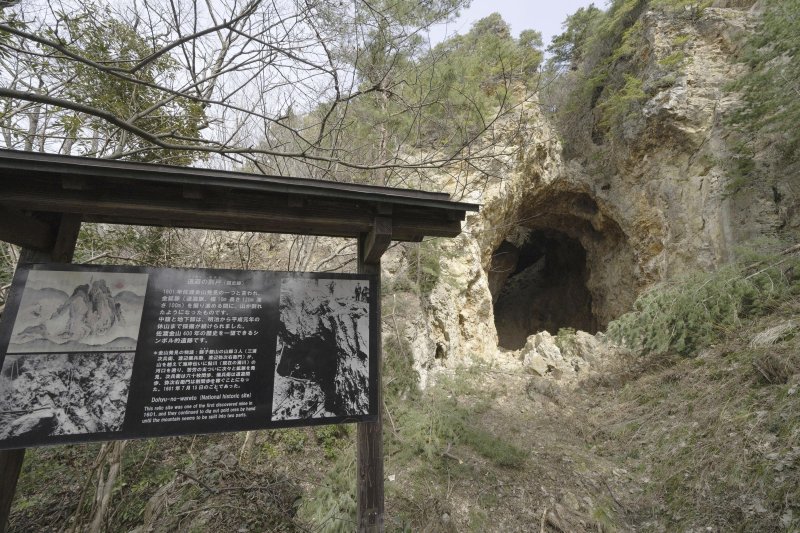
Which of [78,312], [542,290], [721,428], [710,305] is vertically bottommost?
[721,428]

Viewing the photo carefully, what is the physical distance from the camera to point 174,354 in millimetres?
1956

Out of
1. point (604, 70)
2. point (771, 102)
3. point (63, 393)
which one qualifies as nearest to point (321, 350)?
point (63, 393)

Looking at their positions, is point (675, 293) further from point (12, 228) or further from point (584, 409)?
point (12, 228)

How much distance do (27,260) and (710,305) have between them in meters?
7.66

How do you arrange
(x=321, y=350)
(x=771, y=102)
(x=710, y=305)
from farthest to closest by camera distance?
(x=771, y=102) → (x=710, y=305) → (x=321, y=350)

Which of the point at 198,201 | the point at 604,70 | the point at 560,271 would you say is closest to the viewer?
the point at 198,201

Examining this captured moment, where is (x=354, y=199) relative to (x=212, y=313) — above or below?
above

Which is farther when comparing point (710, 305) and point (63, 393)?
point (710, 305)

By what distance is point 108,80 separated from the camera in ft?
12.4

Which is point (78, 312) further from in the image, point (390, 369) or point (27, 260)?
point (390, 369)

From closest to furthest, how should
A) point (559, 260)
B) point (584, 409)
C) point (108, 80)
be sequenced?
point (108, 80) → point (584, 409) → point (559, 260)

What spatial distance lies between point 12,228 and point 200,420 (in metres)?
1.42

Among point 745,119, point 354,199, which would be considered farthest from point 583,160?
point 354,199

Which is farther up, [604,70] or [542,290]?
[604,70]
